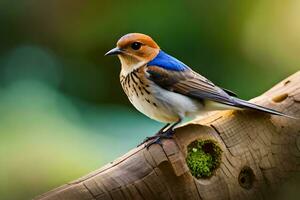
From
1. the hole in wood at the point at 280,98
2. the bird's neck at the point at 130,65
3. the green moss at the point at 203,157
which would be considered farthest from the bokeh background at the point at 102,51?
the green moss at the point at 203,157

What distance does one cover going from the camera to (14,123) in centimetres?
468

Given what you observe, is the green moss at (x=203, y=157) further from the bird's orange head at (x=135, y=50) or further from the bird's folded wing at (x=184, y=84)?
the bird's orange head at (x=135, y=50)

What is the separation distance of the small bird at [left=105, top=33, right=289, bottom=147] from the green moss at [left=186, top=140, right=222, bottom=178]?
0.92ft

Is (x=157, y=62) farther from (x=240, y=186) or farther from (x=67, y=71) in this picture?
(x=67, y=71)

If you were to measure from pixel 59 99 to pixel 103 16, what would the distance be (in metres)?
0.96

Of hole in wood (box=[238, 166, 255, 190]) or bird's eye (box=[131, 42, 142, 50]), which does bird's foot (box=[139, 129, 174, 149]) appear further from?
bird's eye (box=[131, 42, 142, 50])

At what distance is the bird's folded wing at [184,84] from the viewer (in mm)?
3207

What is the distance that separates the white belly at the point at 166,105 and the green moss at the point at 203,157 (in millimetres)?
331

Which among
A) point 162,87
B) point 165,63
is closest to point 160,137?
point 162,87

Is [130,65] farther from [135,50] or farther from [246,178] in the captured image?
[246,178]

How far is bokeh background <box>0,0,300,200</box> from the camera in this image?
15.6 feet

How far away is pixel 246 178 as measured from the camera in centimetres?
288

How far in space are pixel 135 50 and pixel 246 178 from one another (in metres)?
0.81

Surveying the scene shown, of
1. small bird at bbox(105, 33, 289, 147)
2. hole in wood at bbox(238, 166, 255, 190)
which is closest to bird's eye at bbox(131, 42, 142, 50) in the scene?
small bird at bbox(105, 33, 289, 147)
